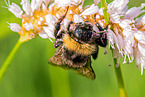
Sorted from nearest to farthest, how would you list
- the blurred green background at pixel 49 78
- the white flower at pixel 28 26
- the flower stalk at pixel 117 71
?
the flower stalk at pixel 117 71, the white flower at pixel 28 26, the blurred green background at pixel 49 78

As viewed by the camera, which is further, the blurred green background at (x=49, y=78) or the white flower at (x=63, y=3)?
the blurred green background at (x=49, y=78)

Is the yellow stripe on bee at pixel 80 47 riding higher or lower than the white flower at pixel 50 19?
lower

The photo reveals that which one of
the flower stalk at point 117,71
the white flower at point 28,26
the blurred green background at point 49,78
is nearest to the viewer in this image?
the flower stalk at point 117,71

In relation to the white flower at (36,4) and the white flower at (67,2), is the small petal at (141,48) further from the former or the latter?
the white flower at (36,4)

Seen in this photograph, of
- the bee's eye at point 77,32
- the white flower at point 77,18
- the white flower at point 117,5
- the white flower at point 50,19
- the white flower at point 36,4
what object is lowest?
the bee's eye at point 77,32

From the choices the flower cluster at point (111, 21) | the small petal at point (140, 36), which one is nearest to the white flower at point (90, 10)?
the flower cluster at point (111, 21)

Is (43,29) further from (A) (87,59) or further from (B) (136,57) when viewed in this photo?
(B) (136,57)

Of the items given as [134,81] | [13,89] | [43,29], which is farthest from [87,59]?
[13,89]
